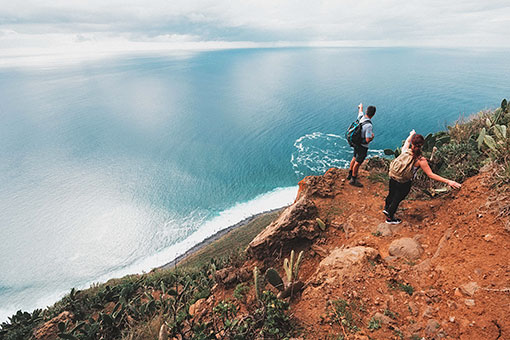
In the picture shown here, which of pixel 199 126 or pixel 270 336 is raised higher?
pixel 270 336

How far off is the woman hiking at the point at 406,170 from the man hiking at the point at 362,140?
1.56 meters

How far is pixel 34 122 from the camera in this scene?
5334 centimetres

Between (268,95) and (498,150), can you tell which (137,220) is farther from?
(268,95)

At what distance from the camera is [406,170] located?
5078 millimetres

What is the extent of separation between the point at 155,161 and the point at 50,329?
32.5 meters

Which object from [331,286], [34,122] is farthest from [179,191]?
[34,122]

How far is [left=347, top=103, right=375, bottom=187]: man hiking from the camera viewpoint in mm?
6884

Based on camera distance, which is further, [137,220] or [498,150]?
[137,220]

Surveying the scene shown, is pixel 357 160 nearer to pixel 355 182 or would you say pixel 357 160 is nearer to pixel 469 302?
pixel 355 182

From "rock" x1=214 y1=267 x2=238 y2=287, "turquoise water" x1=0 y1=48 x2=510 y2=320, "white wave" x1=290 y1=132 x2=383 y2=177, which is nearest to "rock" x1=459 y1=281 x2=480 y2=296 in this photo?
"rock" x1=214 y1=267 x2=238 y2=287

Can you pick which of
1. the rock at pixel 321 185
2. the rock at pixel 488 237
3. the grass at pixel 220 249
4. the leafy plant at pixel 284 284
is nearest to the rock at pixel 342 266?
the leafy plant at pixel 284 284

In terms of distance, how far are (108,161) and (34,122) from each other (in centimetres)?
3154

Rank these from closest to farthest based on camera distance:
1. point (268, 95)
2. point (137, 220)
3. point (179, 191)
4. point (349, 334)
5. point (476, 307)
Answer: point (476, 307) < point (349, 334) < point (137, 220) < point (179, 191) < point (268, 95)

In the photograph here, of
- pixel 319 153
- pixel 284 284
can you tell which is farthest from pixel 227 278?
pixel 319 153
